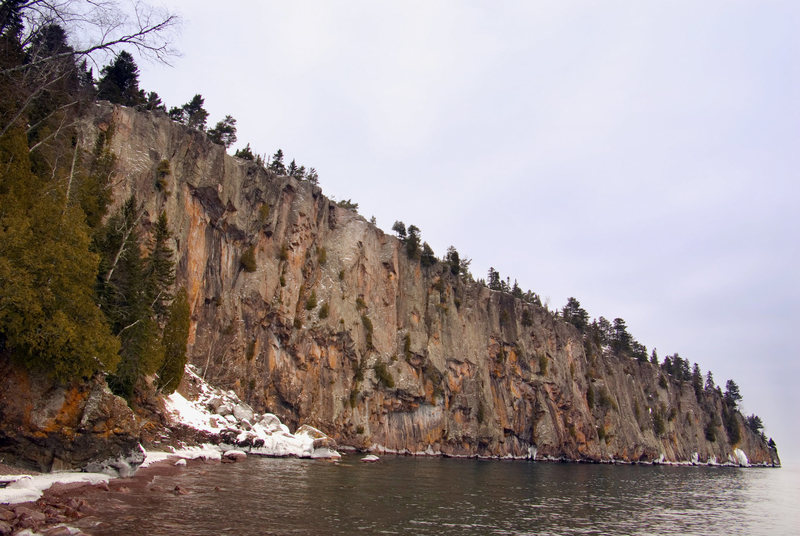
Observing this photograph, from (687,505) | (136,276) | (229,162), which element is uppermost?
(229,162)

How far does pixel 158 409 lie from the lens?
36.8 meters

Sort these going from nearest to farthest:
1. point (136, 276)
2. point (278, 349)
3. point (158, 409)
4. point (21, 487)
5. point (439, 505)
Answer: point (21, 487) < point (439, 505) < point (136, 276) < point (158, 409) < point (278, 349)

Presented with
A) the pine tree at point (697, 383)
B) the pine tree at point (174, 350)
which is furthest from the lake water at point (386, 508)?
the pine tree at point (697, 383)

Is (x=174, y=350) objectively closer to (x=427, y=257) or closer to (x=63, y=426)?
(x=63, y=426)

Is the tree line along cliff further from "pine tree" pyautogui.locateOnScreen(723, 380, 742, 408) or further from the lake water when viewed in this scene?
"pine tree" pyautogui.locateOnScreen(723, 380, 742, 408)

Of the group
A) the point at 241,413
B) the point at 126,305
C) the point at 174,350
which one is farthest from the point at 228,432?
the point at 126,305

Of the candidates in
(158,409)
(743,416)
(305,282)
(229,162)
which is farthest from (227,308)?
(743,416)

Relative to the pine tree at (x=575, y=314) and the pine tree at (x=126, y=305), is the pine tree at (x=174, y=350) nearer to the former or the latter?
the pine tree at (x=126, y=305)

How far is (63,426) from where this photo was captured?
20156 mm

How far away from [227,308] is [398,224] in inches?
1807

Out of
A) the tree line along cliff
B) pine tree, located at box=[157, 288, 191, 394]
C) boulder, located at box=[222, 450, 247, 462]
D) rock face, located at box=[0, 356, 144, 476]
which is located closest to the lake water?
boulder, located at box=[222, 450, 247, 462]

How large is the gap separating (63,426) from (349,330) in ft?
180

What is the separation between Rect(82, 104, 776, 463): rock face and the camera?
58.4 metres

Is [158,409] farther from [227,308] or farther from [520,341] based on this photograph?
[520,341]
